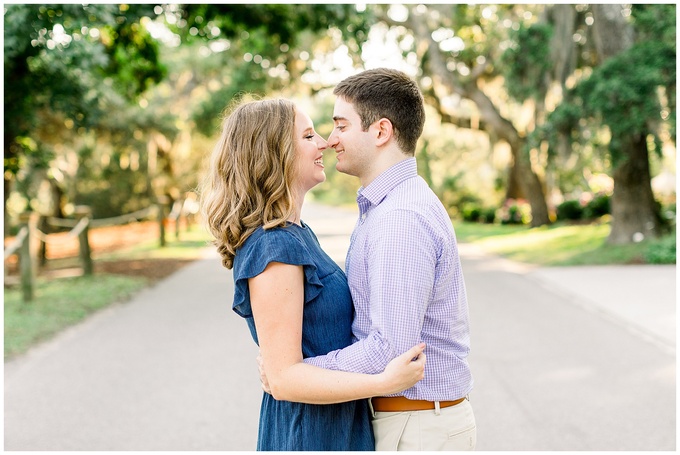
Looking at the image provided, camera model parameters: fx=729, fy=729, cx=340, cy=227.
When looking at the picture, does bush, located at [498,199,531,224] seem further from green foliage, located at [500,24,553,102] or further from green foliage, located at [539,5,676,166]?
green foliage, located at [539,5,676,166]

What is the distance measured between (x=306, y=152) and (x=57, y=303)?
341 inches

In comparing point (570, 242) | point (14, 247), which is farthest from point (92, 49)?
point (570, 242)

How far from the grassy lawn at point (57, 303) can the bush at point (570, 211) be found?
16482 millimetres

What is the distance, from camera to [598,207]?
997 inches

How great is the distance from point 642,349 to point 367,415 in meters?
5.73

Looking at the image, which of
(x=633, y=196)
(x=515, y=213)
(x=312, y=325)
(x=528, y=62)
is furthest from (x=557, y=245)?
(x=312, y=325)

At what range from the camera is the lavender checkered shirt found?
2.05 meters

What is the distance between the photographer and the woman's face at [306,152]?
231cm

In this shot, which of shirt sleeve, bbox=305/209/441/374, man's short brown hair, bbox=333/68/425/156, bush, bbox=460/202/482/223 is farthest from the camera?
bush, bbox=460/202/482/223

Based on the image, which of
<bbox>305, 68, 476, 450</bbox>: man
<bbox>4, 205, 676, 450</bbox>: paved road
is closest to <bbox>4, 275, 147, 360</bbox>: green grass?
<bbox>4, 205, 676, 450</bbox>: paved road

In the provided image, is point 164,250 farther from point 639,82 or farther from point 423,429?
point 423,429

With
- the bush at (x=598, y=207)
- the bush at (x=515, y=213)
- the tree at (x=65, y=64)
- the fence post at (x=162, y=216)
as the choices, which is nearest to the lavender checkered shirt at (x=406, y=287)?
the tree at (x=65, y=64)

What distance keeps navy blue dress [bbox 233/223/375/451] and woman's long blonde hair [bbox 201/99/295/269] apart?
0.20ft

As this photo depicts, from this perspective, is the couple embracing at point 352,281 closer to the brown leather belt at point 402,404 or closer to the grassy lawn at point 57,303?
the brown leather belt at point 402,404
